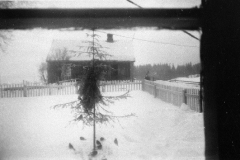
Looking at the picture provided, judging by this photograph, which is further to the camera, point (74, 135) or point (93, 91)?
point (93, 91)

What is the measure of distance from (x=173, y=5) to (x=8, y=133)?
189 centimetres

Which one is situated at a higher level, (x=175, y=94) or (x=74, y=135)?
(x=175, y=94)

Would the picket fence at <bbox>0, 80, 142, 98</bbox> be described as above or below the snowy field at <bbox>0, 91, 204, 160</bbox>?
above

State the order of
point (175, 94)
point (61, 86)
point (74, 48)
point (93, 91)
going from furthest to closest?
point (175, 94) → point (93, 91) → point (74, 48) → point (61, 86)

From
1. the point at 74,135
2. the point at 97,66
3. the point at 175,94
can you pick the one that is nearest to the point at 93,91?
the point at 97,66

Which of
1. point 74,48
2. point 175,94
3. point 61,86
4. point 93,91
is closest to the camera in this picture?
point 61,86

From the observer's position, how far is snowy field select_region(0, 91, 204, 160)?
1.61 m

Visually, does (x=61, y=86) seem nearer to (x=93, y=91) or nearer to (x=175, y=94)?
(x=93, y=91)

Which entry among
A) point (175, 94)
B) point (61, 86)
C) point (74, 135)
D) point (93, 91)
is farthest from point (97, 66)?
point (175, 94)

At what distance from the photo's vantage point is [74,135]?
244 cm

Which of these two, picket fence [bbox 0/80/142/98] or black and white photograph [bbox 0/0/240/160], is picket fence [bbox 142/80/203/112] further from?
black and white photograph [bbox 0/0/240/160]

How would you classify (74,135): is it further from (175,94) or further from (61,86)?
(175,94)

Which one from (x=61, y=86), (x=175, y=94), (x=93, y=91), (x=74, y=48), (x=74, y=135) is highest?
(x=74, y=48)

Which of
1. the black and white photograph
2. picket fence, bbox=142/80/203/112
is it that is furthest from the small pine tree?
picket fence, bbox=142/80/203/112
